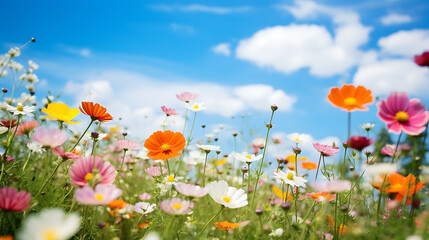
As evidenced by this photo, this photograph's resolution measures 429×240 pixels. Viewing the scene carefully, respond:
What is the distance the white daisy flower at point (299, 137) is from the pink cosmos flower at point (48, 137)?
1.23 m

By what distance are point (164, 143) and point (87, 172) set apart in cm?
54

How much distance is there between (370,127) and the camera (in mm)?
1884

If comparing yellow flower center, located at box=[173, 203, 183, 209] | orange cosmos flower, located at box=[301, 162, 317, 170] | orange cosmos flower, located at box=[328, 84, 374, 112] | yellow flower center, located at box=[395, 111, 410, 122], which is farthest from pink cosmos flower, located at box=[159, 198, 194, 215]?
orange cosmos flower, located at box=[301, 162, 317, 170]

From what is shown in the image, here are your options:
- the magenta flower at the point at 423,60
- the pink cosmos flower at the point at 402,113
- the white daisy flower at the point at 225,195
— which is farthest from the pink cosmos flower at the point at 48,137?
the magenta flower at the point at 423,60

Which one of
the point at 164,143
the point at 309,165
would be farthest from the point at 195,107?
the point at 309,165

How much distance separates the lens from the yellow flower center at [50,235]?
0.66m

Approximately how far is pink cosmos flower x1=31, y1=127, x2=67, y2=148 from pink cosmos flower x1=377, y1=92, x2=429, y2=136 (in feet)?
3.26

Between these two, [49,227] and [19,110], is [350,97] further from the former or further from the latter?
[19,110]

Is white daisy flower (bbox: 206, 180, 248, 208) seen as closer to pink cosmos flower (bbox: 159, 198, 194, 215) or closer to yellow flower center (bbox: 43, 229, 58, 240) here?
pink cosmos flower (bbox: 159, 198, 194, 215)

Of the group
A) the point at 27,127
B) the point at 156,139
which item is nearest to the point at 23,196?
the point at 156,139

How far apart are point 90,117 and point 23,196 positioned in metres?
0.51

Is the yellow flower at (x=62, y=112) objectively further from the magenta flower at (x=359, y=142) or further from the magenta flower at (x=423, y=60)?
the magenta flower at (x=423, y=60)

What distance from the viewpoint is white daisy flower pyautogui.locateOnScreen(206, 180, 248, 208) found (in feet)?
3.67

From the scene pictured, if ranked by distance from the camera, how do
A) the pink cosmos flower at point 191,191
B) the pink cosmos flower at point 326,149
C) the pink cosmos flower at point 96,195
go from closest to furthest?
the pink cosmos flower at point 96,195
the pink cosmos flower at point 191,191
the pink cosmos flower at point 326,149
